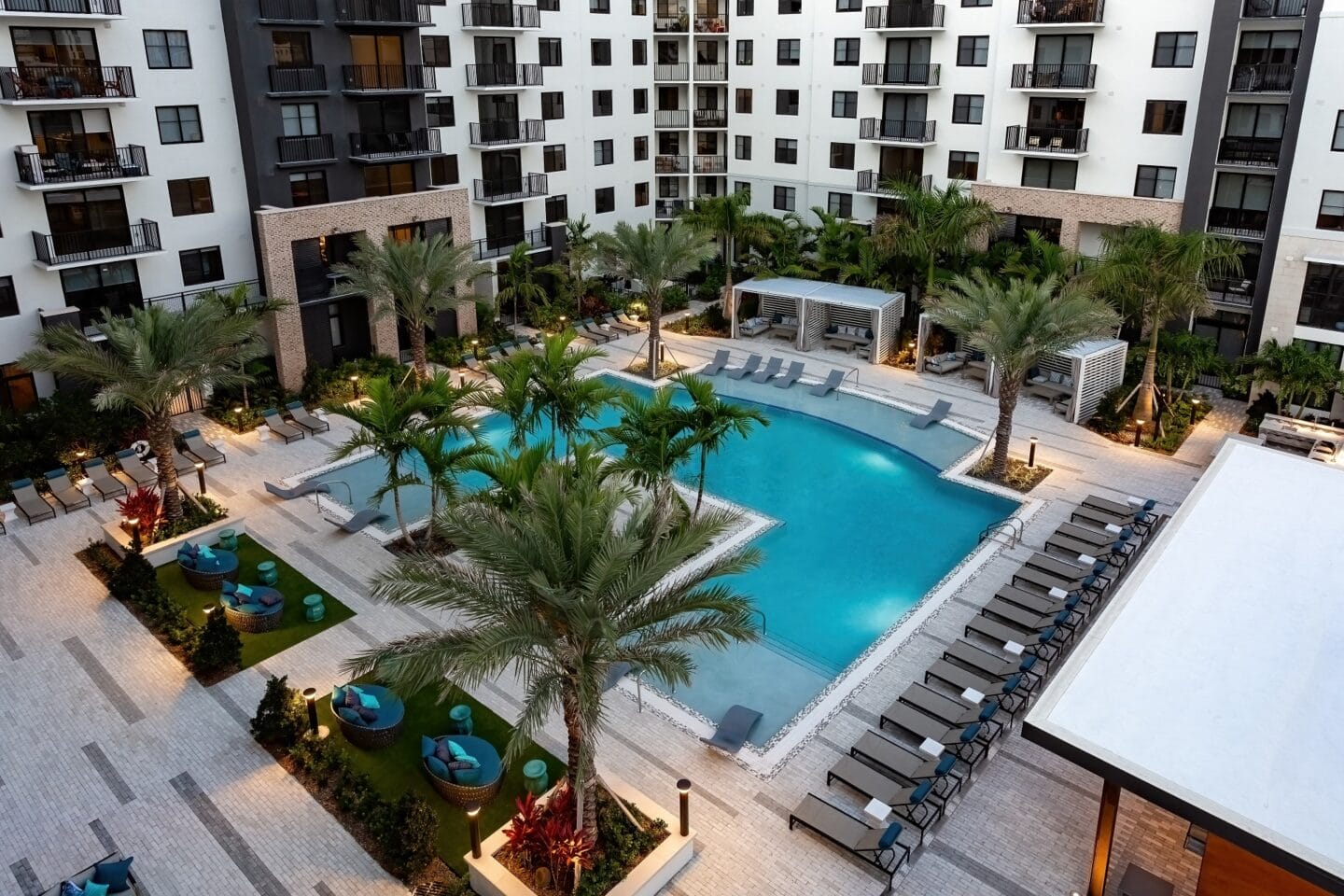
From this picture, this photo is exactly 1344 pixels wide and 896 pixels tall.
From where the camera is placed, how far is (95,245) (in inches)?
1031

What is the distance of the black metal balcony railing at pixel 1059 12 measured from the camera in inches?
1191

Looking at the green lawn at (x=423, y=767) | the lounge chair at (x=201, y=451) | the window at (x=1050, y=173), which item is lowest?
the green lawn at (x=423, y=767)

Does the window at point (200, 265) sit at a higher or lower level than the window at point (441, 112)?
lower

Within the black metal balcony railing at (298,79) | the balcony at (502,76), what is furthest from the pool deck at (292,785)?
the balcony at (502,76)

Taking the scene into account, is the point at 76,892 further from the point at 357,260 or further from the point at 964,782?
the point at 357,260

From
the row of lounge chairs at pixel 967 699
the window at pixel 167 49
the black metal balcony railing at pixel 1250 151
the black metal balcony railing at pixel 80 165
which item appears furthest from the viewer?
the black metal balcony railing at pixel 1250 151

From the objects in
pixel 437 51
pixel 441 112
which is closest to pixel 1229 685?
pixel 441 112

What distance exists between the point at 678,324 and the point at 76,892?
92.6 feet

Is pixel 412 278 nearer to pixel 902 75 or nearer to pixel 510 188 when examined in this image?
pixel 510 188

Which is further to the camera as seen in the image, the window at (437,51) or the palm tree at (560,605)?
the window at (437,51)

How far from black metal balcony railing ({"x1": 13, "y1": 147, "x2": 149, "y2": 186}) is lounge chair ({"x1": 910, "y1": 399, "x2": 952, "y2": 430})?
22.9 metres

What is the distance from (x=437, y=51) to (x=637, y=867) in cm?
2948

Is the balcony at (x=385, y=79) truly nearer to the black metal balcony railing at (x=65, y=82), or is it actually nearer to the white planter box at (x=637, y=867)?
the black metal balcony railing at (x=65, y=82)

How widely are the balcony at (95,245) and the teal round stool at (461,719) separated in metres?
18.6
